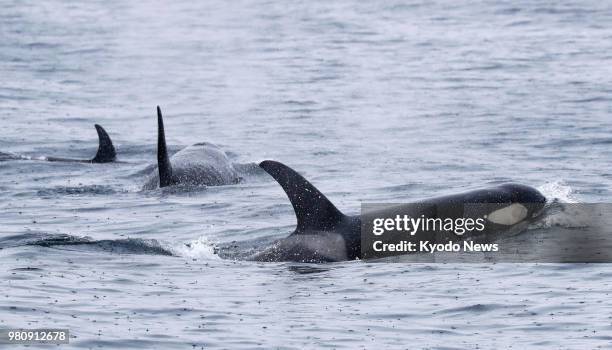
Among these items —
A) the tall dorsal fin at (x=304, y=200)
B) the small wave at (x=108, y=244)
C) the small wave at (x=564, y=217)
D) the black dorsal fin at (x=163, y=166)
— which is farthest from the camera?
the black dorsal fin at (x=163, y=166)

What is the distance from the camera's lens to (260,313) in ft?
38.1

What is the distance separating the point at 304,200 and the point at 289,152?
956 cm

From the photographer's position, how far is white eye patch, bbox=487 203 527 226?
14414 mm

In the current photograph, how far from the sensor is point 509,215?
14.6m

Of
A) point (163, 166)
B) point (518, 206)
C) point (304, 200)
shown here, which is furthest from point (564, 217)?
point (163, 166)

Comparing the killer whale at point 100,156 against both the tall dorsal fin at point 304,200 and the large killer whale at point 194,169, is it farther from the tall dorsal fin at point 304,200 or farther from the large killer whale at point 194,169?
the tall dorsal fin at point 304,200

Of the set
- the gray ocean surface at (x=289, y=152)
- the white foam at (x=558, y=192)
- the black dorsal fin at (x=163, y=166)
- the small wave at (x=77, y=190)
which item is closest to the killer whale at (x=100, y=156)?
the gray ocean surface at (x=289, y=152)

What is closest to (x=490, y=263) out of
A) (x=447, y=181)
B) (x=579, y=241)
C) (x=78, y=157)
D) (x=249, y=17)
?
(x=579, y=241)

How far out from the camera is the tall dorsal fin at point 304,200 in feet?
43.9

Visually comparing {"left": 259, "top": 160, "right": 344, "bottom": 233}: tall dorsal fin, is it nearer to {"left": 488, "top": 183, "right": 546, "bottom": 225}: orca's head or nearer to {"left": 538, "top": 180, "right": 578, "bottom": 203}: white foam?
{"left": 488, "top": 183, "right": 546, "bottom": 225}: orca's head

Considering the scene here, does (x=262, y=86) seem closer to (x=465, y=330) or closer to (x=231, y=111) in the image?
(x=231, y=111)

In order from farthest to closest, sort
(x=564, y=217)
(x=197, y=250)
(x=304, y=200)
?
(x=564, y=217), (x=197, y=250), (x=304, y=200)

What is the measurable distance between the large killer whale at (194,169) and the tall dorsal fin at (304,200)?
532 cm

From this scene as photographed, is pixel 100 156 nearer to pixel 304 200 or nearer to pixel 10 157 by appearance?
pixel 10 157
